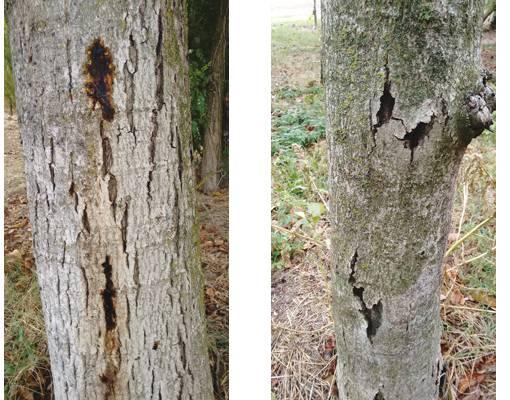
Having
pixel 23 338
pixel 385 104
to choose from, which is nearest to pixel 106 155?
pixel 385 104

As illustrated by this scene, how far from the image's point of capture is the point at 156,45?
804 millimetres

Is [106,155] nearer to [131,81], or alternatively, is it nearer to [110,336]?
[131,81]

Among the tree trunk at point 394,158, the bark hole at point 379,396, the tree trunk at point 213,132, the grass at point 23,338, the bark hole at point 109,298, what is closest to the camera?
the tree trunk at point 394,158

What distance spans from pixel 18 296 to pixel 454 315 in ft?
4.56

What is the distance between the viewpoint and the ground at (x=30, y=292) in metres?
1.33

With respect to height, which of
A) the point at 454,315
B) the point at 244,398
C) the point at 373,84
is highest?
the point at 373,84

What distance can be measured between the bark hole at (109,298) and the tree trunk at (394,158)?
44 cm

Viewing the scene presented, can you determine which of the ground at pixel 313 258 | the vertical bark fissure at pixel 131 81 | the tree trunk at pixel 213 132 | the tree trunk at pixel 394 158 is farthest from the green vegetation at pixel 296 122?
the vertical bark fissure at pixel 131 81

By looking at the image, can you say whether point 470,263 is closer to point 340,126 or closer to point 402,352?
point 402,352

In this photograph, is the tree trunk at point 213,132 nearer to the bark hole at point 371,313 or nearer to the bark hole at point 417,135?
the bark hole at point 371,313

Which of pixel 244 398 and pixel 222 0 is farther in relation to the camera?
pixel 222 0

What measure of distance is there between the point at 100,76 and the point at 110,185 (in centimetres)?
18

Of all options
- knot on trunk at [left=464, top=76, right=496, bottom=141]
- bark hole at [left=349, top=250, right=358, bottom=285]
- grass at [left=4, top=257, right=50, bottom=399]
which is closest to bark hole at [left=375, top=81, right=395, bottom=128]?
knot on trunk at [left=464, top=76, right=496, bottom=141]
